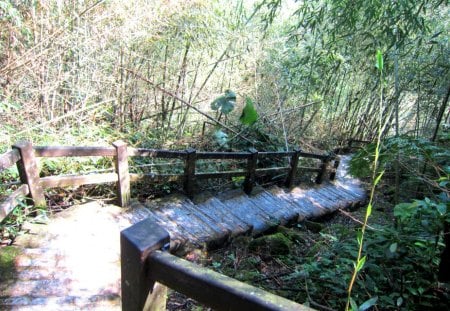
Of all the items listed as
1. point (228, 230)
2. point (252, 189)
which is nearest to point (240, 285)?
point (228, 230)

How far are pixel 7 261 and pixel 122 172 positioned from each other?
1644 mm

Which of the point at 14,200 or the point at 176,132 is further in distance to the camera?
the point at 176,132

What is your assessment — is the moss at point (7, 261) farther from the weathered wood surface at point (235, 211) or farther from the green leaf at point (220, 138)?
the green leaf at point (220, 138)

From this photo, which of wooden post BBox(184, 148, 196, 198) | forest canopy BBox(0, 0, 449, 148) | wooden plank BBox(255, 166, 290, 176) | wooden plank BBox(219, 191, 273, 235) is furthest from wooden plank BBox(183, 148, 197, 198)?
wooden plank BBox(255, 166, 290, 176)

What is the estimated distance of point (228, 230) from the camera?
427 centimetres

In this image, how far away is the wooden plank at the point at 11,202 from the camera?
295 centimetres

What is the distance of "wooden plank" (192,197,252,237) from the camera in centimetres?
450

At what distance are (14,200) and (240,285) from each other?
3140 millimetres

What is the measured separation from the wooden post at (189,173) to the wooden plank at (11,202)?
2.15 meters

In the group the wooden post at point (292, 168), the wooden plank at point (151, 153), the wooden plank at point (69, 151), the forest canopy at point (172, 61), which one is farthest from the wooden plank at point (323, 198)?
the wooden plank at point (69, 151)

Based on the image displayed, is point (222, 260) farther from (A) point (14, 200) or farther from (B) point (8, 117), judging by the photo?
(B) point (8, 117)

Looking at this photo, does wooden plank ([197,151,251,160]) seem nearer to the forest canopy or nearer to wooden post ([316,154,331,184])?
the forest canopy

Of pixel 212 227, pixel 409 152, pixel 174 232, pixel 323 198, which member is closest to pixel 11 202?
pixel 174 232

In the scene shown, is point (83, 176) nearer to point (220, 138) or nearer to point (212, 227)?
point (212, 227)
